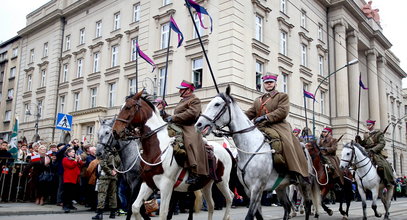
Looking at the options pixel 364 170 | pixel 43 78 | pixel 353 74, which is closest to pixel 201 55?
pixel 364 170

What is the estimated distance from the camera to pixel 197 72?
25781mm

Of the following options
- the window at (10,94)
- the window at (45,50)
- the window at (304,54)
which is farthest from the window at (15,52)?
the window at (304,54)

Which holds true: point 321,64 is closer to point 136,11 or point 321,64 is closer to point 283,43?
point 283,43

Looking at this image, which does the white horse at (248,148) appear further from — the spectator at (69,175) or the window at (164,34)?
the window at (164,34)

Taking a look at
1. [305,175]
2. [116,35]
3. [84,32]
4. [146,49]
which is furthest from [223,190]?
[84,32]

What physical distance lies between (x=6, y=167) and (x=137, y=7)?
→ 2159 cm

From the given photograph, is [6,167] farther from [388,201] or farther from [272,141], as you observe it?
[388,201]

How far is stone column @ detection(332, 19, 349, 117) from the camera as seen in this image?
114 feet

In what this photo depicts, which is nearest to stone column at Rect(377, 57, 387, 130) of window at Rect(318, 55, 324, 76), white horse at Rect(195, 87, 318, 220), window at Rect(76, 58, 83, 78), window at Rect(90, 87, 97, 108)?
window at Rect(318, 55, 324, 76)

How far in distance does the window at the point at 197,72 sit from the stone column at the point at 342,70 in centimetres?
1584

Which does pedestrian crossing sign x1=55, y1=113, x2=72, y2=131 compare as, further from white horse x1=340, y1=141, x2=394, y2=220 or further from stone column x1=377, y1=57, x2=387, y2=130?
stone column x1=377, y1=57, x2=387, y2=130

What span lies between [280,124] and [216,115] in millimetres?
1674

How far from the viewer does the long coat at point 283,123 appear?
703 cm

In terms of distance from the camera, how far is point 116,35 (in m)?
32.2
